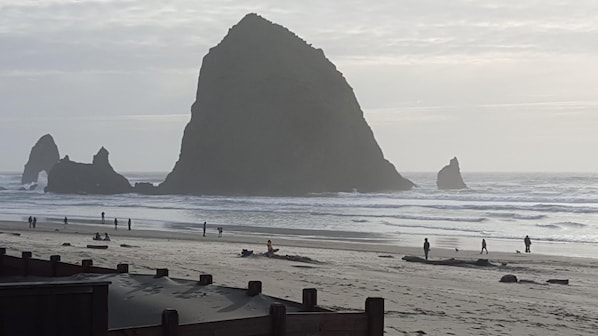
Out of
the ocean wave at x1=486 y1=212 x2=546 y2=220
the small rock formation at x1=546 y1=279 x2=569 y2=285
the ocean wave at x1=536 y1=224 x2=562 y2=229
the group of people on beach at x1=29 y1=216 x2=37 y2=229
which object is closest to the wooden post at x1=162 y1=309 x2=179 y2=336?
the small rock formation at x1=546 y1=279 x2=569 y2=285

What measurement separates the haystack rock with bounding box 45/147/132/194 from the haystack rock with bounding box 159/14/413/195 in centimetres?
875

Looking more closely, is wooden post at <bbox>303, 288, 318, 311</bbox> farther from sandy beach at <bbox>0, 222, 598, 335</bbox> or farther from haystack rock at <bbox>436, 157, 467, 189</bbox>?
haystack rock at <bbox>436, 157, 467, 189</bbox>

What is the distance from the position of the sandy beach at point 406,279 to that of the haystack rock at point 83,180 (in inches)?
3546

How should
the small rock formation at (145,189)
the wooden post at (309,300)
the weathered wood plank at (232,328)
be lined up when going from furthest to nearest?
the small rock formation at (145,189)
the wooden post at (309,300)
the weathered wood plank at (232,328)

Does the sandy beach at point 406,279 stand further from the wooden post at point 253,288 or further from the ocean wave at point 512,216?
the ocean wave at point 512,216

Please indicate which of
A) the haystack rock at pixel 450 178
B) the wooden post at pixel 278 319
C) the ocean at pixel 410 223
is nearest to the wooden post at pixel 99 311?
the wooden post at pixel 278 319

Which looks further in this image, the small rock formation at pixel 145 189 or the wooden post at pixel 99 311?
the small rock formation at pixel 145 189

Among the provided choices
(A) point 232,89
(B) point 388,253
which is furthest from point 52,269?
(A) point 232,89

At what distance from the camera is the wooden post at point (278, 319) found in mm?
6449

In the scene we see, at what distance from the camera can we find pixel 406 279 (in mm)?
22625

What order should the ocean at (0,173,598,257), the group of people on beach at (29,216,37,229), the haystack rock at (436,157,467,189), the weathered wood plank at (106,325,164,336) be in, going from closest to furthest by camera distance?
the weathered wood plank at (106,325,164,336) → the ocean at (0,173,598,257) → the group of people on beach at (29,216,37,229) → the haystack rock at (436,157,467,189)

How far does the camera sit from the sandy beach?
15.0 m

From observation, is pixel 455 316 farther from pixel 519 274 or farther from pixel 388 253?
pixel 388 253

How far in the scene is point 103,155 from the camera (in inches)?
5369
